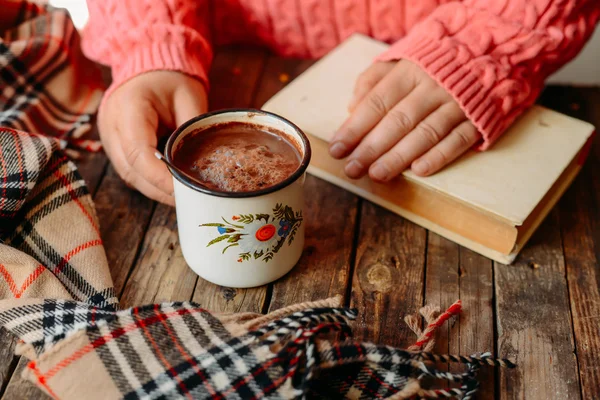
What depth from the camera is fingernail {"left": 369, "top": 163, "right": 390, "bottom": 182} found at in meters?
0.80

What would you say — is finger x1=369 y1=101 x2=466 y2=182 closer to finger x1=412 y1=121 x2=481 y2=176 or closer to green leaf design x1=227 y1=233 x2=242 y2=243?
Answer: finger x1=412 y1=121 x2=481 y2=176

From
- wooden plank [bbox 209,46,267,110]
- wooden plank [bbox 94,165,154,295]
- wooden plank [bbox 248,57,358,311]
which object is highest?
wooden plank [bbox 248,57,358,311]

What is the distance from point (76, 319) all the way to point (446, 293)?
0.44 meters

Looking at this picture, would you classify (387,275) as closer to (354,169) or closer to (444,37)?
(354,169)

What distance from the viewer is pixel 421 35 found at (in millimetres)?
871

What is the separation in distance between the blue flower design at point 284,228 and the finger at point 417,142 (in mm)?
176

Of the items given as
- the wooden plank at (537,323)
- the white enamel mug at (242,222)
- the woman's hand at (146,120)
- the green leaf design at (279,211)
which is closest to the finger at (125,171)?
the woman's hand at (146,120)

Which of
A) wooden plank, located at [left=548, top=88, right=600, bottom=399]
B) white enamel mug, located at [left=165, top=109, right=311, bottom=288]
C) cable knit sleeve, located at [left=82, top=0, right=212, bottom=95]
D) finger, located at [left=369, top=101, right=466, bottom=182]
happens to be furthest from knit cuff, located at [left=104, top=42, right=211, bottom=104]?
wooden plank, located at [left=548, top=88, right=600, bottom=399]

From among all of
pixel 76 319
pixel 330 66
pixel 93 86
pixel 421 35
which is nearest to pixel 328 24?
pixel 330 66

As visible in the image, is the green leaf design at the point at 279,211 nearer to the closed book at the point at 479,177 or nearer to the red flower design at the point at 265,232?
the red flower design at the point at 265,232

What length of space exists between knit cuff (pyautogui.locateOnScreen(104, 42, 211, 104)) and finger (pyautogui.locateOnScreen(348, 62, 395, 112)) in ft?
0.77

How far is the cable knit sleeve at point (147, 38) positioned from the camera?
0.89 metres

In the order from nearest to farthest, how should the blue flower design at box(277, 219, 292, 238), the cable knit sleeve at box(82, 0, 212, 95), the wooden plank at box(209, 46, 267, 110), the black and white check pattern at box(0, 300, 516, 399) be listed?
the black and white check pattern at box(0, 300, 516, 399)
the blue flower design at box(277, 219, 292, 238)
the cable knit sleeve at box(82, 0, 212, 95)
the wooden plank at box(209, 46, 267, 110)

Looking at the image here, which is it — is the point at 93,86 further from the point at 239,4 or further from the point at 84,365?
the point at 84,365
